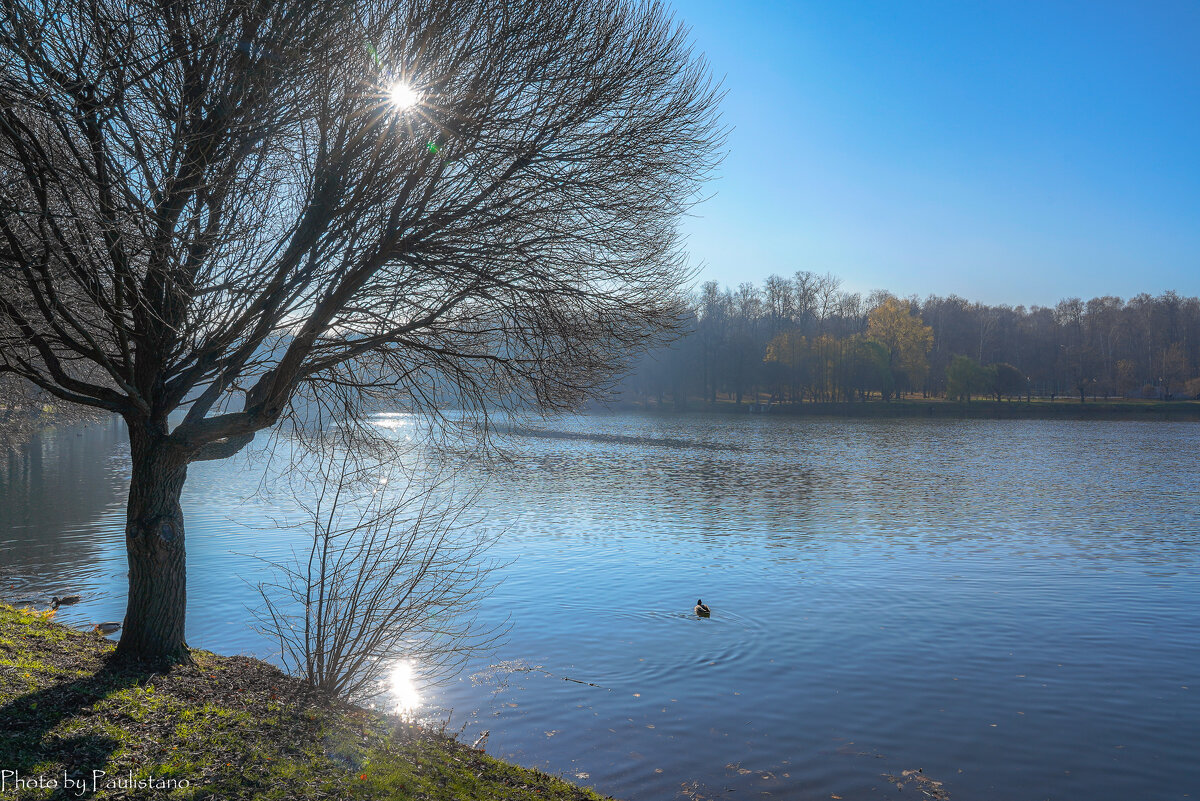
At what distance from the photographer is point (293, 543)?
1936 cm

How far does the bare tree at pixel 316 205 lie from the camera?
20.7 ft

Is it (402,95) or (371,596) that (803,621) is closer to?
(371,596)

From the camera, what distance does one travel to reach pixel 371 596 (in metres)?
11.2

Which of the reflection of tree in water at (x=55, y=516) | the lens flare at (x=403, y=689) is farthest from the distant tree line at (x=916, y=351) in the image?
the lens flare at (x=403, y=689)

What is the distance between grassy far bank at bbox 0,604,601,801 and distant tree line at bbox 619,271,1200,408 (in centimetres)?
6301

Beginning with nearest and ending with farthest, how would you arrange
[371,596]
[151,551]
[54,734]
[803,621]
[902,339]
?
[54,734]
[151,551]
[371,596]
[803,621]
[902,339]

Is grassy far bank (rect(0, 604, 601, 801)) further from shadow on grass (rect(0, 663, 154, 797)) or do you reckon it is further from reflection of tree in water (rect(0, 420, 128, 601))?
reflection of tree in water (rect(0, 420, 128, 601))

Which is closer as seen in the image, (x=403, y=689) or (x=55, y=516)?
(x=403, y=689)

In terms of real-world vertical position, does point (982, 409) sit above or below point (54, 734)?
above

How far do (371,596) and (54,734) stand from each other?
219 inches

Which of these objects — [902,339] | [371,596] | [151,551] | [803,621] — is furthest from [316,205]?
[902,339]

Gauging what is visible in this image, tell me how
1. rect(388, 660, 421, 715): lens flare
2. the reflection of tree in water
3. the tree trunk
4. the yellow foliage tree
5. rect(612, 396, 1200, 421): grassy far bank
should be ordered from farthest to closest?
the yellow foliage tree < rect(612, 396, 1200, 421): grassy far bank < the reflection of tree in water < rect(388, 660, 421, 715): lens flare < the tree trunk

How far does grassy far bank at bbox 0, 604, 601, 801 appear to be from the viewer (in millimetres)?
5336

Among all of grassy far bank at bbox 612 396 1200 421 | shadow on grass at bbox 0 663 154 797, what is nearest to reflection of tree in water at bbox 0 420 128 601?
shadow on grass at bbox 0 663 154 797
